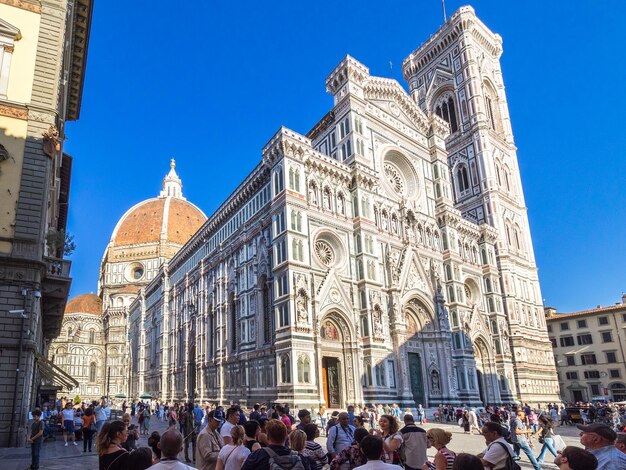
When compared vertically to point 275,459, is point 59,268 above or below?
above

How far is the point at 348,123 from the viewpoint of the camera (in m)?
39.5

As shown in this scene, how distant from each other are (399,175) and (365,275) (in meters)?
13.3

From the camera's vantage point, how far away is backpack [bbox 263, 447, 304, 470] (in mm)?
5500

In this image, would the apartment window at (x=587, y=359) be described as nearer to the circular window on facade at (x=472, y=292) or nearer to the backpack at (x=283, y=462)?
the circular window on facade at (x=472, y=292)

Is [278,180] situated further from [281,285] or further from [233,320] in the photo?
[233,320]

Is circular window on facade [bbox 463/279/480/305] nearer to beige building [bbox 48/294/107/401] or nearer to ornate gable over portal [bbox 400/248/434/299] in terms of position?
ornate gable over portal [bbox 400/248/434/299]

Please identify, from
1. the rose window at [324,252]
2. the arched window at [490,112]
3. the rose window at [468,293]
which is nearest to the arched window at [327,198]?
the rose window at [324,252]

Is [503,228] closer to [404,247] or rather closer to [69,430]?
[404,247]

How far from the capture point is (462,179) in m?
60.2

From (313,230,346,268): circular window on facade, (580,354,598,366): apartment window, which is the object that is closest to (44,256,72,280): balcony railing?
(313,230,346,268): circular window on facade

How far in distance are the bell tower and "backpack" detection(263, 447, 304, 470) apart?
148 ft

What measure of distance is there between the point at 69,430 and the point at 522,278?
4759cm

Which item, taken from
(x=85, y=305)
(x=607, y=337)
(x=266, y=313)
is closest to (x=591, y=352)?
(x=607, y=337)

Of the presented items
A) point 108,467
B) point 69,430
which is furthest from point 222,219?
point 108,467
